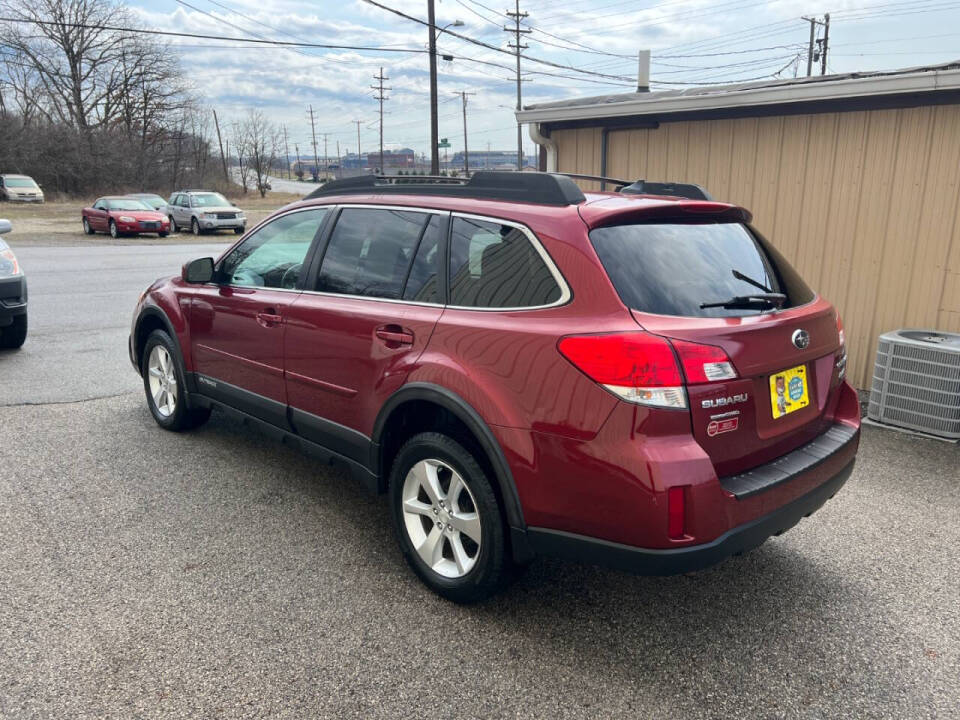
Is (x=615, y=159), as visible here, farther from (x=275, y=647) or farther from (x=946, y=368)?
(x=275, y=647)

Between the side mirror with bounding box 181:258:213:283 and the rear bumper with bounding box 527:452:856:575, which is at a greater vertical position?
the side mirror with bounding box 181:258:213:283

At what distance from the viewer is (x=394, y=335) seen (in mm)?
3143

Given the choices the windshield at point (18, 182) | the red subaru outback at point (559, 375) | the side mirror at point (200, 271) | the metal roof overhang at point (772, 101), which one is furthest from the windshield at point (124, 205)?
the red subaru outback at point (559, 375)

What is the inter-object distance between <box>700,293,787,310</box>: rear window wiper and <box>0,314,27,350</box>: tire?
7299mm

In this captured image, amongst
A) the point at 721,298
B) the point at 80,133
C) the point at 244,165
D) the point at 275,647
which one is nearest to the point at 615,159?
the point at 721,298

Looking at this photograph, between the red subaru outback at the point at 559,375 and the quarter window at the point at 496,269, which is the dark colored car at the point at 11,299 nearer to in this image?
the red subaru outback at the point at 559,375

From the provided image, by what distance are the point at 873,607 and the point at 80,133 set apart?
170ft

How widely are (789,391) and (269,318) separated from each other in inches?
101

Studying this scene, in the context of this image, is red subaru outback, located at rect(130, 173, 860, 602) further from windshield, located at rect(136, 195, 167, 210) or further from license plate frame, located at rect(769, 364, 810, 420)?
windshield, located at rect(136, 195, 167, 210)

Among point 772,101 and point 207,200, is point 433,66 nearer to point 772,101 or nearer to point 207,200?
point 207,200

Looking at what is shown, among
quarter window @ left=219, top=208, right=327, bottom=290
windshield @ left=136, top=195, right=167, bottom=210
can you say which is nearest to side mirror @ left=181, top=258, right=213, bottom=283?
quarter window @ left=219, top=208, right=327, bottom=290

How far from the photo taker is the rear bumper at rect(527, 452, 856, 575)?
7.89 ft

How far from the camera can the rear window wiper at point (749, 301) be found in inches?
105

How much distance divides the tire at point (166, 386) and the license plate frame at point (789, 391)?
143 inches
